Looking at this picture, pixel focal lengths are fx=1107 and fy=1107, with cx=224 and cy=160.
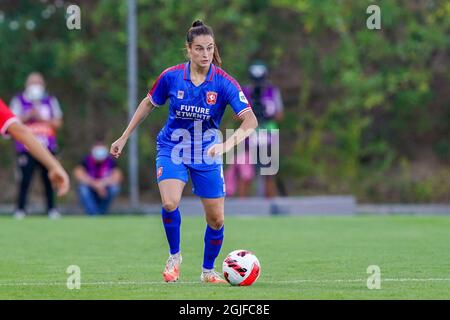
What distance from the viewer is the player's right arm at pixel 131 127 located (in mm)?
8961

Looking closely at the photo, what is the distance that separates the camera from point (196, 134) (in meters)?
9.12

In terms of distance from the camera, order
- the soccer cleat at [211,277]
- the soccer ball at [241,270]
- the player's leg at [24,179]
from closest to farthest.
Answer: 1. the soccer ball at [241,270]
2. the soccer cleat at [211,277]
3. the player's leg at [24,179]

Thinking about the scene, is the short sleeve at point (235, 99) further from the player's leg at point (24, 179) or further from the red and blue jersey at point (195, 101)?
the player's leg at point (24, 179)

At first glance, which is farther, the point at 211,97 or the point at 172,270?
the point at 211,97

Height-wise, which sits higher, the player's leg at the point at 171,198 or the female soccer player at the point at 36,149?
the female soccer player at the point at 36,149

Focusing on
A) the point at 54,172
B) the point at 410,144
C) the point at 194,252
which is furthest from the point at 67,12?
the point at 54,172

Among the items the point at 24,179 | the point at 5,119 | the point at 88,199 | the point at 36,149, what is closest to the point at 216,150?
the point at 5,119

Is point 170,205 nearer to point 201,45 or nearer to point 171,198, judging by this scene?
point 171,198

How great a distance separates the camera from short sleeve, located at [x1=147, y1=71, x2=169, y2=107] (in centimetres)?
916

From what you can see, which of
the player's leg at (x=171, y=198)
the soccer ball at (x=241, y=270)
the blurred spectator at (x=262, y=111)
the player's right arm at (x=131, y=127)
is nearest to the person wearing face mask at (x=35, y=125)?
the blurred spectator at (x=262, y=111)

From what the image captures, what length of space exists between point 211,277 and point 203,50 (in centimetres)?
184

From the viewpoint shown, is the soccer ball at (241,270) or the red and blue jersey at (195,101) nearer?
the soccer ball at (241,270)

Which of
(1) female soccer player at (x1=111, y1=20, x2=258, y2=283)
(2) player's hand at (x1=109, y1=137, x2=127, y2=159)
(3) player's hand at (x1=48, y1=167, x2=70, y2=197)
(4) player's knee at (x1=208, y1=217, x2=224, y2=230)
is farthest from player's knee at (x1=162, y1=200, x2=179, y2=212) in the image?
(3) player's hand at (x1=48, y1=167, x2=70, y2=197)

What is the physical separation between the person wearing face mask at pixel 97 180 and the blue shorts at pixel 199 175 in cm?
1111
